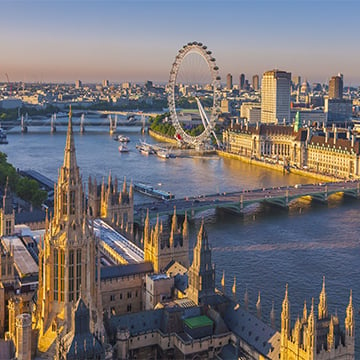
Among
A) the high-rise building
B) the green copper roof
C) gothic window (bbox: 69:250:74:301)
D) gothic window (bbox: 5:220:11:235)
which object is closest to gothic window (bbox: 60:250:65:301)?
gothic window (bbox: 69:250:74:301)

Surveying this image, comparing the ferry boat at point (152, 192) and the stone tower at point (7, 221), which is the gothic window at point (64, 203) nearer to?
the stone tower at point (7, 221)

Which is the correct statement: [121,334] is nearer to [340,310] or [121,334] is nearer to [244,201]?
[340,310]

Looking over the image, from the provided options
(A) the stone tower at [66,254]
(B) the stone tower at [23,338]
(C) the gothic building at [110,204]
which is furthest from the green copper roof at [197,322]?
(C) the gothic building at [110,204]

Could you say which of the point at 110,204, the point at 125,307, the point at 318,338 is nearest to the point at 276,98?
the point at 110,204

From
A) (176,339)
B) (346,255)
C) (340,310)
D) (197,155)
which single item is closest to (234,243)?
(346,255)

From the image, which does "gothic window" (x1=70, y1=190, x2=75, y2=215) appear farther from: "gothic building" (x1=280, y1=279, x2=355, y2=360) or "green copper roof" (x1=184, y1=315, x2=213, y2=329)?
"gothic building" (x1=280, y1=279, x2=355, y2=360)
